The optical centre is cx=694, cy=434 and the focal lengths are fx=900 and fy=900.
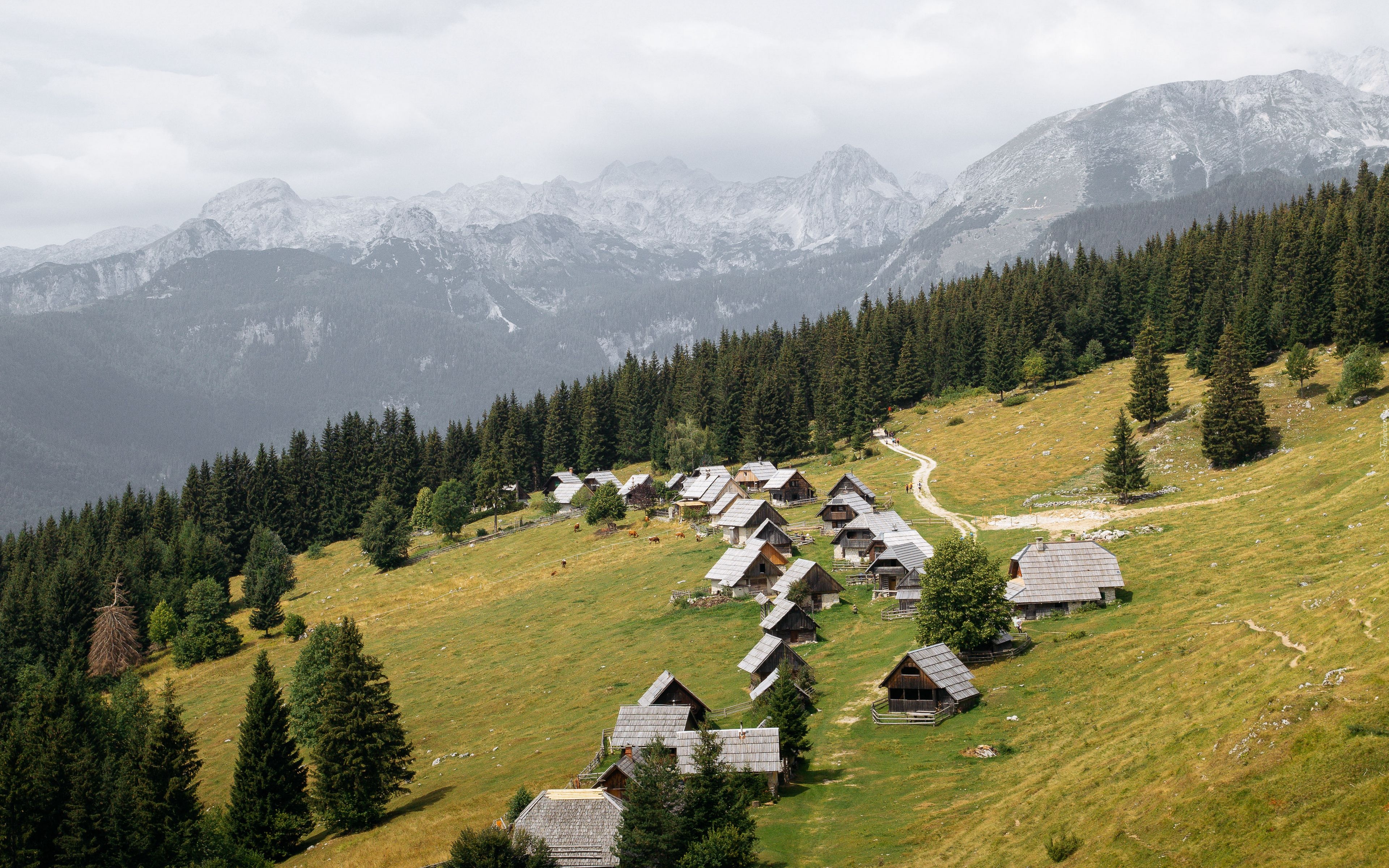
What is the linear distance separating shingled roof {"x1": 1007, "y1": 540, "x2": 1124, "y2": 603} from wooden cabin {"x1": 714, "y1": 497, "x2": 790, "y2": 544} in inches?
1282

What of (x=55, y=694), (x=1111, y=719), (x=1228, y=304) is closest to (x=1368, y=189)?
(x=1228, y=304)

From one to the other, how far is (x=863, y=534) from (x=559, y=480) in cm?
8214

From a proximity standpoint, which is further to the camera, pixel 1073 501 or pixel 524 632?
pixel 1073 501

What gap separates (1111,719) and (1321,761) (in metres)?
15.3

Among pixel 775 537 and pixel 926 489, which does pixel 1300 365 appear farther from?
pixel 775 537

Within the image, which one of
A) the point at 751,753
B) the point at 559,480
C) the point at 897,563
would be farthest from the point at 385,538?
the point at 751,753

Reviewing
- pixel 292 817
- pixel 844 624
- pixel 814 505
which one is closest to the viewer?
pixel 292 817

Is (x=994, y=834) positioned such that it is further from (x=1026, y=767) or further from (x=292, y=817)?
(x=292, y=817)

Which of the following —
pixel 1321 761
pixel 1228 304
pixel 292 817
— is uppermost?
pixel 1228 304

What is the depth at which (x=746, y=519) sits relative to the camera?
324ft

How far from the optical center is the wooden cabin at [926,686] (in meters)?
54.3

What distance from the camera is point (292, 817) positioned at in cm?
5581

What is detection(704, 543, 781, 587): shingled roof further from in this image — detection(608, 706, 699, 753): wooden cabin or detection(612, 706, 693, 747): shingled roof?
detection(612, 706, 693, 747): shingled roof

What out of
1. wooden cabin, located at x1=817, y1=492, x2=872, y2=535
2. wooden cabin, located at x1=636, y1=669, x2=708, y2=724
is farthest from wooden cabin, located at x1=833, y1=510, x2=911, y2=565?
wooden cabin, located at x1=636, y1=669, x2=708, y2=724
